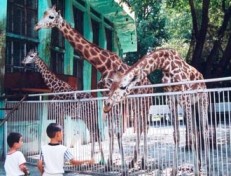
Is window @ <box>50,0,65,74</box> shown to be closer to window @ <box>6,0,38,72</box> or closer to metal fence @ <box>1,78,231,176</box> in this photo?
window @ <box>6,0,38,72</box>

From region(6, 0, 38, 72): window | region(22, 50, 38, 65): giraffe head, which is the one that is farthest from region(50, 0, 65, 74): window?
region(22, 50, 38, 65): giraffe head

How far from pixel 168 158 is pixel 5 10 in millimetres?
6033

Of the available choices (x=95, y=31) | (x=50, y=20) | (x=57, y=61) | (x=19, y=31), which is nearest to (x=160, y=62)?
(x=50, y=20)

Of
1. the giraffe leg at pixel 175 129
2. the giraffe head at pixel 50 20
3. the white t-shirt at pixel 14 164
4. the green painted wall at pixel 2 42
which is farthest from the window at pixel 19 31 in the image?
the white t-shirt at pixel 14 164

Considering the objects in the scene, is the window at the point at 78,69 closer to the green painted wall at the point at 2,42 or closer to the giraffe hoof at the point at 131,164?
the green painted wall at the point at 2,42

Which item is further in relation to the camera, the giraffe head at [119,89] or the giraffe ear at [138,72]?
the giraffe ear at [138,72]

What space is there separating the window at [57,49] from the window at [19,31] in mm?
981

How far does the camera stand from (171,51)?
8.73m

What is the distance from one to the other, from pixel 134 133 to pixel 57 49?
19.0 feet

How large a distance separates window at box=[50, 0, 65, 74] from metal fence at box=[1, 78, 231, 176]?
3138mm

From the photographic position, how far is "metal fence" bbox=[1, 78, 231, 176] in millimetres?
6826

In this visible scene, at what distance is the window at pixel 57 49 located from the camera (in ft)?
41.1

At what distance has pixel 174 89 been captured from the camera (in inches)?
330

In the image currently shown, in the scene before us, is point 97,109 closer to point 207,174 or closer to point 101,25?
A: point 207,174
